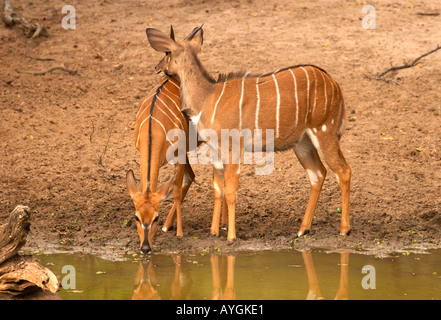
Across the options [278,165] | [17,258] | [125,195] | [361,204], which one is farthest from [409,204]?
[17,258]

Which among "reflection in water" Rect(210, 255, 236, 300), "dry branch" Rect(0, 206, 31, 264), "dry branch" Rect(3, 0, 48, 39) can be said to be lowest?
"reflection in water" Rect(210, 255, 236, 300)

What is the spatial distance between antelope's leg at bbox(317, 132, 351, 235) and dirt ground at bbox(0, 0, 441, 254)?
16 cm

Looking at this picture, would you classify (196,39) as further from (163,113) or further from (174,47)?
(163,113)

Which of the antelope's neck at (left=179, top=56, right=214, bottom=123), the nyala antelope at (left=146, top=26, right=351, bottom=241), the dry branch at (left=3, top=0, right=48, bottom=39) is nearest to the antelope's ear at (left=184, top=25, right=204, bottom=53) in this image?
the nyala antelope at (left=146, top=26, right=351, bottom=241)

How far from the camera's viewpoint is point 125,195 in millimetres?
8180

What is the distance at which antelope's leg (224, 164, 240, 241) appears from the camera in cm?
693

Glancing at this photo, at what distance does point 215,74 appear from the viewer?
36.6 feet

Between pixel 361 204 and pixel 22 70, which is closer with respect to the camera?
pixel 361 204

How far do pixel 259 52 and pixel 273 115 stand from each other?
4.95 meters

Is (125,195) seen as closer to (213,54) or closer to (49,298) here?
(49,298)

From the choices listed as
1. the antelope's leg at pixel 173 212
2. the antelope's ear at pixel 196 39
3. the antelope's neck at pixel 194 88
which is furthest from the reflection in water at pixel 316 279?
the antelope's ear at pixel 196 39

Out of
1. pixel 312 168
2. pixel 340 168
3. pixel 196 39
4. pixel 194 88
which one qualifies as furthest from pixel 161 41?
pixel 340 168

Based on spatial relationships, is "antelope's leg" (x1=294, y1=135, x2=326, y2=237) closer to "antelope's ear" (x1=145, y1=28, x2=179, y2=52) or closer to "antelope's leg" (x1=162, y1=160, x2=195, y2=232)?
"antelope's leg" (x1=162, y1=160, x2=195, y2=232)

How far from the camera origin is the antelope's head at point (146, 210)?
6195 millimetres
